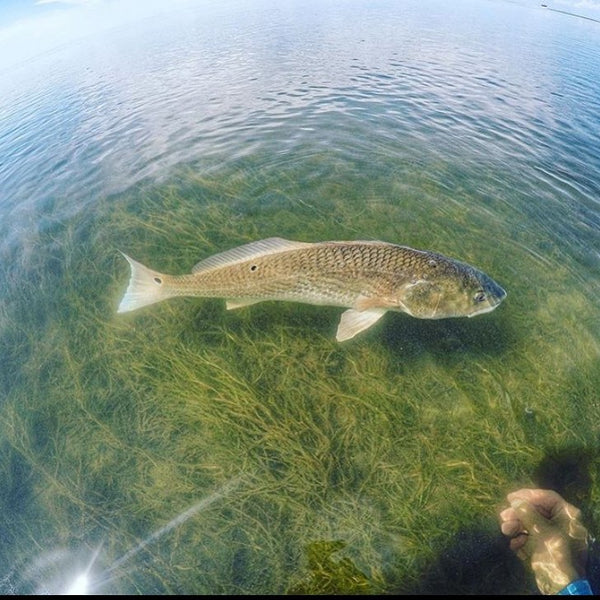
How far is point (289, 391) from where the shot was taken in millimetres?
5445

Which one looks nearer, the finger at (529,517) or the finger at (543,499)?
the finger at (529,517)

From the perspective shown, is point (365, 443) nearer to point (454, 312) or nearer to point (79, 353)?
point (454, 312)

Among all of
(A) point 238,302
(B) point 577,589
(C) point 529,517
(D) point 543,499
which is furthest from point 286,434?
(B) point 577,589

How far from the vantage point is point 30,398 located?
18.8ft

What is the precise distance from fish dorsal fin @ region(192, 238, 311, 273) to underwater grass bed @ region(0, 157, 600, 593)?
1300mm

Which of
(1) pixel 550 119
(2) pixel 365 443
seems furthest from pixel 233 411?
(1) pixel 550 119

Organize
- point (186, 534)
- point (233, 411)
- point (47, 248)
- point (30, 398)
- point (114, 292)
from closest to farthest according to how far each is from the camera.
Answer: point (186, 534) → point (233, 411) → point (30, 398) → point (114, 292) → point (47, 248)

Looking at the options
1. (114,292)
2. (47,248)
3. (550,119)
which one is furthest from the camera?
(550,119)

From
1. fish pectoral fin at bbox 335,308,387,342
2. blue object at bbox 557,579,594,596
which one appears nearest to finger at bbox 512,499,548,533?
blue object at bbox 557,579,594,596

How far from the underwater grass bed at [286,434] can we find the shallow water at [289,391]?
1.1 inches

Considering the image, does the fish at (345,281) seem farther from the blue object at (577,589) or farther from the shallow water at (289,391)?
the blue object at (577,589)

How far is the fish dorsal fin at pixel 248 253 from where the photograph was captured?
531cm

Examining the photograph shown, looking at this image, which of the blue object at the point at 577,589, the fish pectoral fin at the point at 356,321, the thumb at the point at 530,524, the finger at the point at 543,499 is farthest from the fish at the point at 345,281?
the blue object at the point at 577,589

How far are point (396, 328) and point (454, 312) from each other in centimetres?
118
